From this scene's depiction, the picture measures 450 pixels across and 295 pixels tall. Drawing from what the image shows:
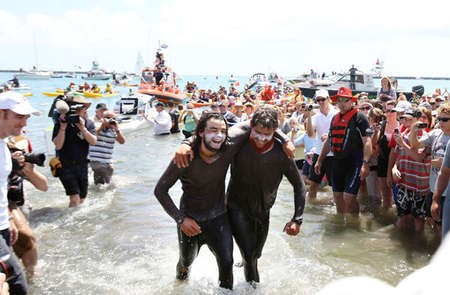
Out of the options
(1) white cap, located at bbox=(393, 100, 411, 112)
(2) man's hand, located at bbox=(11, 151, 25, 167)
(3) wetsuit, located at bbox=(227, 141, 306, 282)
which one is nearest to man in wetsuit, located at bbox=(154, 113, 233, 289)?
Result: (3) wetsuit, located at bbox=(227, 141, 306, 282)

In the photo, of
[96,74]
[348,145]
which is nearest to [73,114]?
[348,145]

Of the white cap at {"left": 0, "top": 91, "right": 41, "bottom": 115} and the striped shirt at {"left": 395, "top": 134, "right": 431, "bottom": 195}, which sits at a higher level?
the white cap at {"left": 0, "top": 91, "right": 41, "bottom": 115}

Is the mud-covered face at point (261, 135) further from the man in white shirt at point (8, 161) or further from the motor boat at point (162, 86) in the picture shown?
the motor boat at point (162, 86)

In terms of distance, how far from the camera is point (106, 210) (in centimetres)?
744

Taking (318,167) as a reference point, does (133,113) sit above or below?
below

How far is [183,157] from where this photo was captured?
3.67 metres

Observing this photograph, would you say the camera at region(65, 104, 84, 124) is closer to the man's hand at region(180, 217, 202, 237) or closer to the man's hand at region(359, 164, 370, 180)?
the man's hand at region(180, 217, 202, 237)

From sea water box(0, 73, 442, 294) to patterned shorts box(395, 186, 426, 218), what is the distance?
0.36m

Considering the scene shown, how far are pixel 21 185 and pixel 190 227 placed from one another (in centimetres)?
165

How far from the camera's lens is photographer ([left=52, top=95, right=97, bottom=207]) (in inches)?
237

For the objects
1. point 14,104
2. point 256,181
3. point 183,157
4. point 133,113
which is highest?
point 14,104

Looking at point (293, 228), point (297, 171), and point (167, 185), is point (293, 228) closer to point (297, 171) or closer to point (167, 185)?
point (297, 171)

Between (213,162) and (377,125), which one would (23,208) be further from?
(377,125)

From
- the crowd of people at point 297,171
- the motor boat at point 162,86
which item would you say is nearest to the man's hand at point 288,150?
the crowd of people at point 297,171
